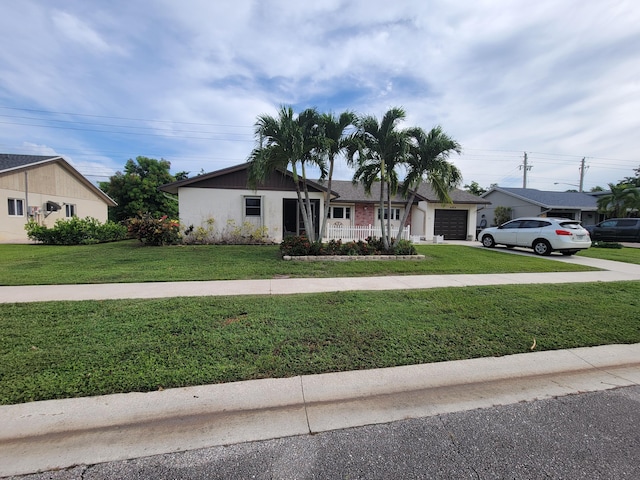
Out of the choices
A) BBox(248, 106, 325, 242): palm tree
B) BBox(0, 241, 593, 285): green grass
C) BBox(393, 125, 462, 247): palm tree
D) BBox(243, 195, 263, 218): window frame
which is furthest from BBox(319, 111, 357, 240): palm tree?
BBox(243, 195, 263, 218): window frame

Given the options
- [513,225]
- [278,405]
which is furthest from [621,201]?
[278,405]

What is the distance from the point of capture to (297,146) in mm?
9945

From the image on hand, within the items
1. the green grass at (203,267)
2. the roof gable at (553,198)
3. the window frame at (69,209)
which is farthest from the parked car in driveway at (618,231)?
the window frame at (69,209)

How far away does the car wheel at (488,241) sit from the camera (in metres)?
15.3

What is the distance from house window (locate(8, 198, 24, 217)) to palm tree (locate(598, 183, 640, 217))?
39.3 metres

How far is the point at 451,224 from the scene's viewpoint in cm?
2120

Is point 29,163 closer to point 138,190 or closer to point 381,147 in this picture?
point 138,190

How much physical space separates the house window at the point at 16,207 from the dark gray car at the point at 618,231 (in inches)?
1368

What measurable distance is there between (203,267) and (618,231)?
24153 mm

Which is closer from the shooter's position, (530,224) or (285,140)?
(285,140)

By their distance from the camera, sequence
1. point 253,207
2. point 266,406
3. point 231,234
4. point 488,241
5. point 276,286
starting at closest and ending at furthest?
point 266,406 → point 276,286 → point 231,234 → point 253,207 → point 488,241

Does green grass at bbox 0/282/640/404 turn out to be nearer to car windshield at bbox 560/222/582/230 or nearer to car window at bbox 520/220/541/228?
car windshield at bbox 560/222/582/230

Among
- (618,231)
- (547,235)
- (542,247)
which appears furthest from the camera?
(618,231)

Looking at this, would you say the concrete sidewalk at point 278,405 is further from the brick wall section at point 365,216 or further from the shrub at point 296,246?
the brick wall section at point 365,216
